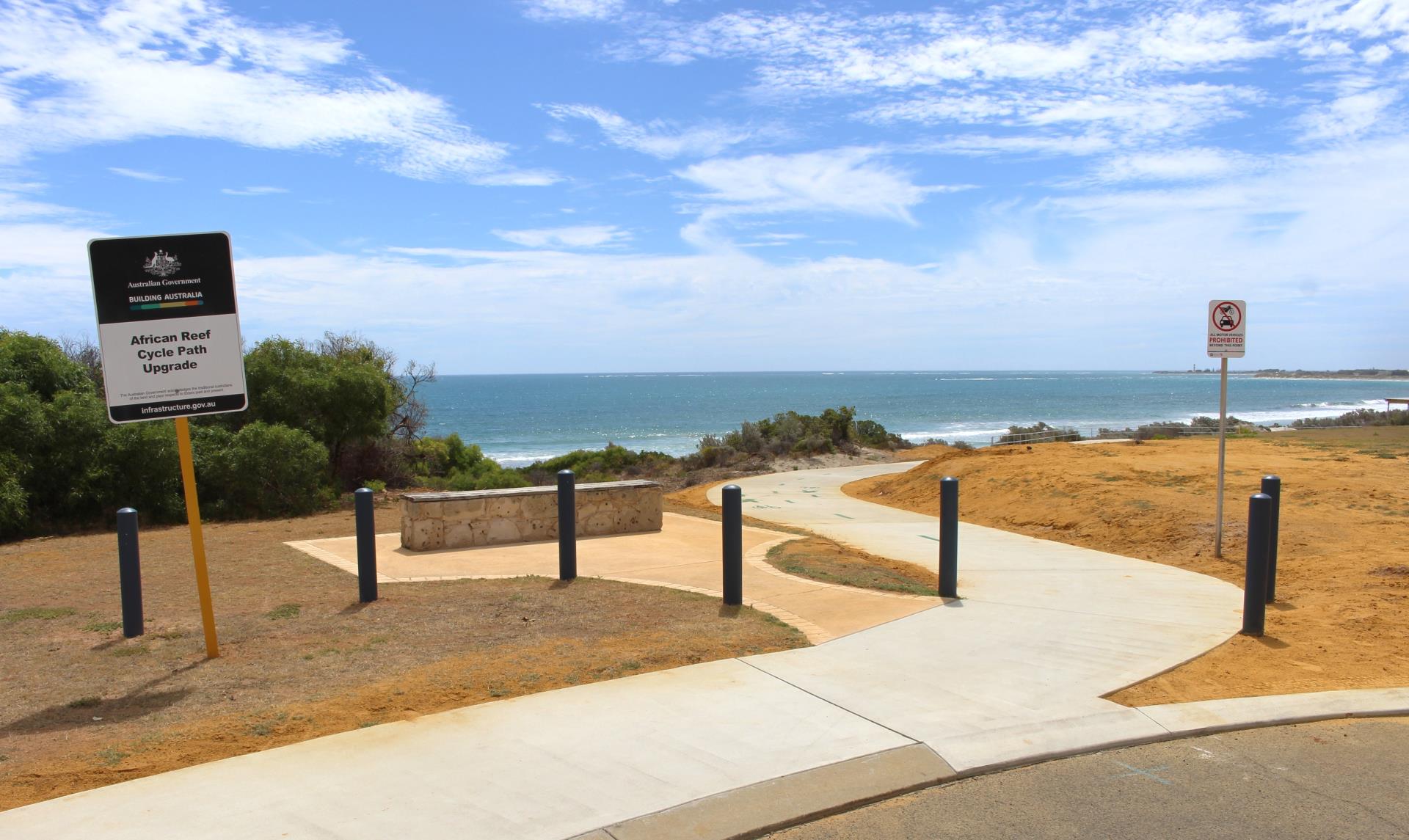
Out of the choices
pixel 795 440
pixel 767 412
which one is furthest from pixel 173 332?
pixel 767 412

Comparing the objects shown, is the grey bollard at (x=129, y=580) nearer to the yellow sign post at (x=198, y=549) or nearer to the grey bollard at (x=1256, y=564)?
the yellow sign post at (x=198, y=549)

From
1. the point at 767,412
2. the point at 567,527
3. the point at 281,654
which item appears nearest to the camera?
the point at 281,654

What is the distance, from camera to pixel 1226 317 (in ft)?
36.8

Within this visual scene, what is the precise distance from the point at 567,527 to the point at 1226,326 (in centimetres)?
812

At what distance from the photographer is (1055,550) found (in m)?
12.1

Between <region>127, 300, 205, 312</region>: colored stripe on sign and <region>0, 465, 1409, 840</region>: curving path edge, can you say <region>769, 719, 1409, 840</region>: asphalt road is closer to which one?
<region>0, 465, 1409, 840</region>: curving path edge

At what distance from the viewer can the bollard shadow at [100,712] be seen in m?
5.20

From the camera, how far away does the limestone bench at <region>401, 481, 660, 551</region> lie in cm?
1113

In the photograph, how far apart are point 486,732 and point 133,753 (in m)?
1.76

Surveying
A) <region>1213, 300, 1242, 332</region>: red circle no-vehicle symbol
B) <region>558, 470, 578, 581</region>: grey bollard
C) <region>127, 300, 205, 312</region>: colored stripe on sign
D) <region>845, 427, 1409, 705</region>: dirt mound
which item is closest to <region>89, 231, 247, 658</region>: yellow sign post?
<region>127, 300, 205, 312</region>: colored stripe on sign

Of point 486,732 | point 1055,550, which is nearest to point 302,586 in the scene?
point 486,732

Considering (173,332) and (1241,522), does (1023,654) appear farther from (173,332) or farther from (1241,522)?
(1241,522)

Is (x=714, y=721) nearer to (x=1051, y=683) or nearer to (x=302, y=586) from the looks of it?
(x=1051, y=683)

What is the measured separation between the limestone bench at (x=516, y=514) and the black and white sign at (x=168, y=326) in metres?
4.71
